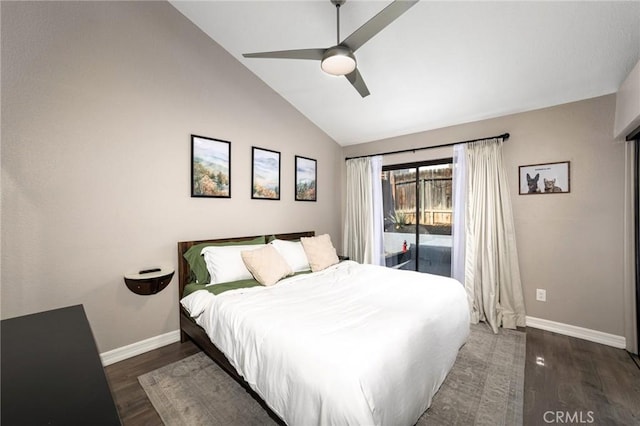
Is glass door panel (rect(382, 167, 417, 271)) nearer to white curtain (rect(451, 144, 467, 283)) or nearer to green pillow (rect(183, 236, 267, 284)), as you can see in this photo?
white curtain (rect(451, 144, 467, 283))

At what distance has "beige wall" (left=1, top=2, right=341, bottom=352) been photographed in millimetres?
2002

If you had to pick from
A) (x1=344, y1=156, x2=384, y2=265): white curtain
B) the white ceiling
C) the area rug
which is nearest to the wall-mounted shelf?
the area rug

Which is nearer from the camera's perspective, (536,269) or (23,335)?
(23,335)

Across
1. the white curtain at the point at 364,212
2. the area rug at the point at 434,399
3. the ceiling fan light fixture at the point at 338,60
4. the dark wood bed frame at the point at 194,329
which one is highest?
the ceiling fan light fixture at the point at 338,60

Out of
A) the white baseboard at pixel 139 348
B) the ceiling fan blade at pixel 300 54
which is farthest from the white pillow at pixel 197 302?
the ceiling fan blade at pixel 300 54

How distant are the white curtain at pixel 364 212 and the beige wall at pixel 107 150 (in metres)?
1.95

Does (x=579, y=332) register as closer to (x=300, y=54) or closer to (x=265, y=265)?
(x=265, y=265)

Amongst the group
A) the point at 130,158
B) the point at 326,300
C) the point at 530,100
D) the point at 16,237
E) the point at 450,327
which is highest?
the point at 530,100

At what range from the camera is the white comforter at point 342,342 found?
1.23m

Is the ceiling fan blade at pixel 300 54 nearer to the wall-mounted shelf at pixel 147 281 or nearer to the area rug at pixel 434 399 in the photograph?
the wall-mounted shelf at pixel 147 281

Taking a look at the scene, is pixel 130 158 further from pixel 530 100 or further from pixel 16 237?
pixel 530 100

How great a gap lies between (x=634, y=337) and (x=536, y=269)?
0.89 metres

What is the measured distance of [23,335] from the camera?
1.13m

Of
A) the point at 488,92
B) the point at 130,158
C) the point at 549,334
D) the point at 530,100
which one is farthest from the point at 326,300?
the point at 530,100
